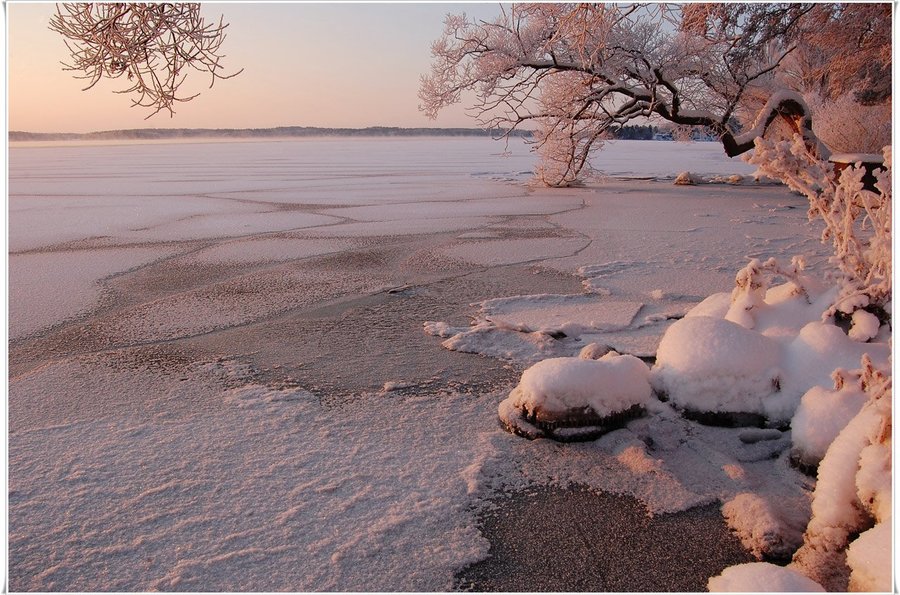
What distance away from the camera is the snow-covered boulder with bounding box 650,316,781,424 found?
302cm

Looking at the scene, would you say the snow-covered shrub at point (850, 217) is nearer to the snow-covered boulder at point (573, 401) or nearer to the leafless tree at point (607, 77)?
the snow-covered boulder at point (573, 401)

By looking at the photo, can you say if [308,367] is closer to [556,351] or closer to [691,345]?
[556,351]

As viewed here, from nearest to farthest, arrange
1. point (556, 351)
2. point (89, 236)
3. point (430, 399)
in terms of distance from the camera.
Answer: point (430, 399)
point (556, 351)
point (89, 236)

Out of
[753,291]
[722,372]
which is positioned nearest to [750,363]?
[722,372]

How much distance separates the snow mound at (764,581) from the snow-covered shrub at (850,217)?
1718 mm

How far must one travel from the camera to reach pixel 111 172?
1884cm

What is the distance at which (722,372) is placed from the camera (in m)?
3.04

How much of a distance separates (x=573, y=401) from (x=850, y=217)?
1.58 m

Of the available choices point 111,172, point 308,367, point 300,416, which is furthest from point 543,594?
point 111,172

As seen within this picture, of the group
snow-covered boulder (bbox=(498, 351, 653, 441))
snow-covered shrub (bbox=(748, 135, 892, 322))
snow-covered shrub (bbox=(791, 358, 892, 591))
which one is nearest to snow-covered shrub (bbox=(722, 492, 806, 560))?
snow-covered shrub (bbox=(791, 358, 892, 591))

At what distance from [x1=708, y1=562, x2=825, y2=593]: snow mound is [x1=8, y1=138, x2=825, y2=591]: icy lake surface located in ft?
1.56

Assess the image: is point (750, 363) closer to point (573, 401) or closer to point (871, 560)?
point (573, 401)

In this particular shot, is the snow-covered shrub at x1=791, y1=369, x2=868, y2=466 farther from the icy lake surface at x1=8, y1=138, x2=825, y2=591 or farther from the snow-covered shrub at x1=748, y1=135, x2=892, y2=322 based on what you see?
the snow-covered shrub at x1=748, y1=135, x2=892, y2=322

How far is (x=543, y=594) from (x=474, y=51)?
11.6 meters
